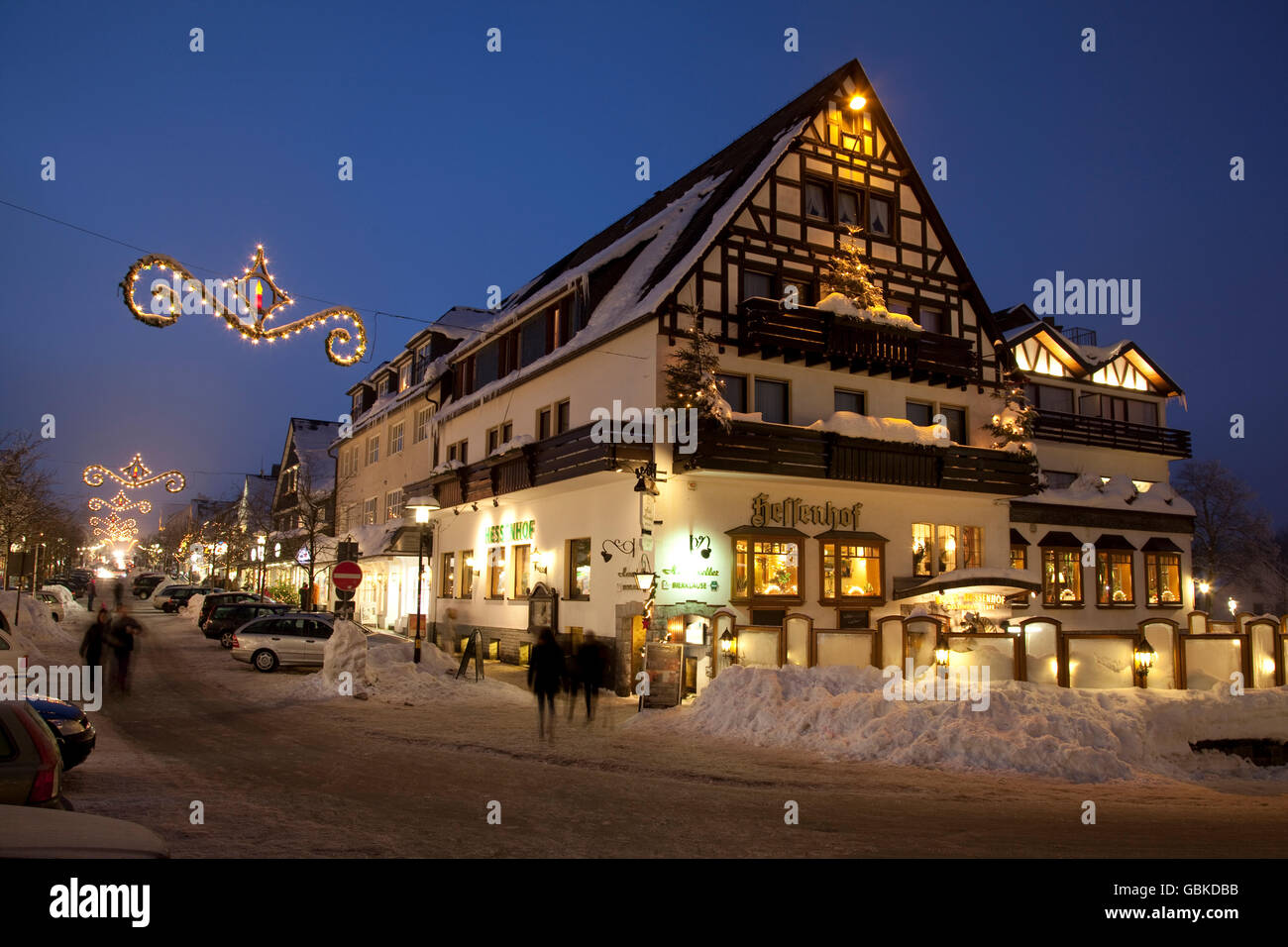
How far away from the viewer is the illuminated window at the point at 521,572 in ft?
91.7

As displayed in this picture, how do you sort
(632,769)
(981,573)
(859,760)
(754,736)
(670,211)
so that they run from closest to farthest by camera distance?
(632,769) → (859,760) → (754,736) → (981,573) → (670,211)

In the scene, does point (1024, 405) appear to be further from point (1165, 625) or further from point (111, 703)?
point (111, 703)

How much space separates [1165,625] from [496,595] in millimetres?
19739

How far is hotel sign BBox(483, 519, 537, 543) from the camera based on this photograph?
91.9 ft

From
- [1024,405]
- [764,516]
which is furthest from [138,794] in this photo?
[1024,405]

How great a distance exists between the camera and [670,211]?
27.8 metres

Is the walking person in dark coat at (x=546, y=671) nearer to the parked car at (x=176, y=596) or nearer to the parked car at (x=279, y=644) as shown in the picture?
the parked car at (x=279, y=644)

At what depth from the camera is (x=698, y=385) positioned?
2134 centimetres

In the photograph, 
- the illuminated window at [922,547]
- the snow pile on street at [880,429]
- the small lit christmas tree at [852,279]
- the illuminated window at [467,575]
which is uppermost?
the small lit christmas tree at [852,279]

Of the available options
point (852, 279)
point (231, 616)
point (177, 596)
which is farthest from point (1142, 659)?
point (177, 596)

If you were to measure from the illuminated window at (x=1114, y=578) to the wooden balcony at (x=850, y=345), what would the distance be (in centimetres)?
1100

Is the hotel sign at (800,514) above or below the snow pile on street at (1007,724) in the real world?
above

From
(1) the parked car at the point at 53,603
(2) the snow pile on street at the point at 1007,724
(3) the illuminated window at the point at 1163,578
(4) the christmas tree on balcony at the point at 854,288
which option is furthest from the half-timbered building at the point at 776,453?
(1) the parked car at the point at 53,603

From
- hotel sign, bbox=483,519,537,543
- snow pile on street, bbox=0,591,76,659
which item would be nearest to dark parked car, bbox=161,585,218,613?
snow pile on street, bbox=0,591,76,659
